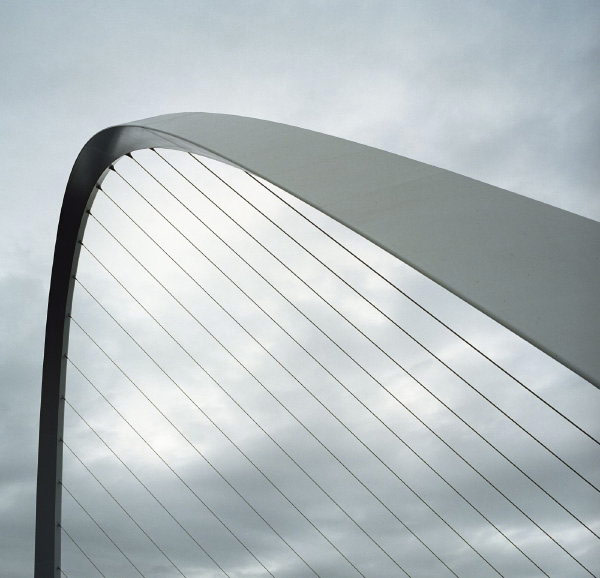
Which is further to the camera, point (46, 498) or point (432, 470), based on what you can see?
point (46, 498)

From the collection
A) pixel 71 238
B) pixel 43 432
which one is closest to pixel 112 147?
pixel 71 238

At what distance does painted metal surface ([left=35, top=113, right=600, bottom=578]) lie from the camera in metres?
3.80

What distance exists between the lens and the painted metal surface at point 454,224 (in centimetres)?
380

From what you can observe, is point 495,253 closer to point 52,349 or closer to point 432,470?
point 432,470

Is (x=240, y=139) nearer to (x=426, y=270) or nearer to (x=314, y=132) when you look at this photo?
(x=314, y=132)

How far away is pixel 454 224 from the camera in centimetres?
456

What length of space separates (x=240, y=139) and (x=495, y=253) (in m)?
3.15

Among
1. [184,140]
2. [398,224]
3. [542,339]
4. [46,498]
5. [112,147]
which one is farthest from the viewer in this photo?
[46,498]

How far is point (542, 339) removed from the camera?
3.66m

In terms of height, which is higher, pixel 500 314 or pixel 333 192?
pixel 333 192

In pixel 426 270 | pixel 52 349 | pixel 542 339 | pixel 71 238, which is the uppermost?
pixel 71 238

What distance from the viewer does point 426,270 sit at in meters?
4.23

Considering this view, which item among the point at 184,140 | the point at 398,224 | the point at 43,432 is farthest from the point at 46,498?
the point at 398,224

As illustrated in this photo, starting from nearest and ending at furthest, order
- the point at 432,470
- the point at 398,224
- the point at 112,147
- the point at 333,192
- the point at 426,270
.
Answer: the point at 426,270 → the point at 398,224 → the point at 333,192 → the point at 432,470 → the point at 112,147
